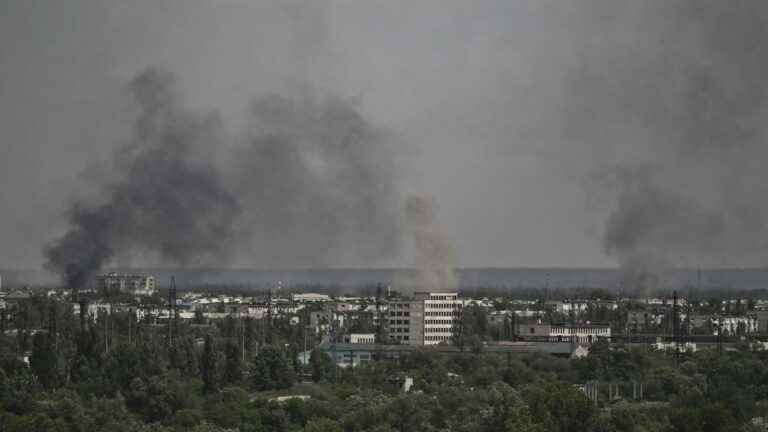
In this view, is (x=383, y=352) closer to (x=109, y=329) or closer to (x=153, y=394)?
(x=109, y=329)

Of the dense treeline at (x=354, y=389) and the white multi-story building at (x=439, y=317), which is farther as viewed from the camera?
the white multi-story building at (x=439, y=317)

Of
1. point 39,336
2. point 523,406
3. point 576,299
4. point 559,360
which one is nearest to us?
point 523,406

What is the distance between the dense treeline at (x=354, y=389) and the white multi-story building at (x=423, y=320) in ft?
24.9

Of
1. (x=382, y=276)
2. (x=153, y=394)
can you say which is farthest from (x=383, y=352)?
(x=382, y=276)

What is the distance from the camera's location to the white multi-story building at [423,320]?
1980 inches

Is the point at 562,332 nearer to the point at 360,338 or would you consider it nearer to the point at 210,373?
the point at 360,338

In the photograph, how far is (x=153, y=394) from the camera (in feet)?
97.4

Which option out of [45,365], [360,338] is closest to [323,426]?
[45,365]

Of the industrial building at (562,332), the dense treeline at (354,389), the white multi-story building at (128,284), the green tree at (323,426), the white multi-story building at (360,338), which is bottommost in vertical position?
the green tree at (323,426)

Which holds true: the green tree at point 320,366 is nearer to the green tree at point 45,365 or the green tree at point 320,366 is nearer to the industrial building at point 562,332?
the green tree at point 45,365

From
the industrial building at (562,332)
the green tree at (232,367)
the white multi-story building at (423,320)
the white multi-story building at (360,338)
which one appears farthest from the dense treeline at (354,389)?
the industrial building at (562,332)

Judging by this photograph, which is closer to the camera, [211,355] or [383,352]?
[211,355]

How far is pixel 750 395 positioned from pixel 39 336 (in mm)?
15333

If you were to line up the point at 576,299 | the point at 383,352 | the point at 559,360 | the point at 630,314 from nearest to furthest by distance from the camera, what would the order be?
the point at 559,360
the point at 383,352
the point at 630,314
the point at 576,299
